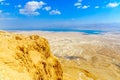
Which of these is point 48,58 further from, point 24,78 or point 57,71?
point 24,78

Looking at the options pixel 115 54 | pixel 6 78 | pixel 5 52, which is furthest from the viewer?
pixel 115 54

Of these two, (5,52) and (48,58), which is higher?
(5,52)

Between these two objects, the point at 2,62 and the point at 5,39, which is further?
the point at 5,39

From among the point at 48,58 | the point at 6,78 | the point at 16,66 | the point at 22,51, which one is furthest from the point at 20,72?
the point at 48,58

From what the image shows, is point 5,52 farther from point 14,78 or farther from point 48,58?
point 48,58

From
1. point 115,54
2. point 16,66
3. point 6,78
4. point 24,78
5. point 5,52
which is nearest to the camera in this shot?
point 6,78

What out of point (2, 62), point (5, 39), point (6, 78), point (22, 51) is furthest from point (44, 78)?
point (6, 78)

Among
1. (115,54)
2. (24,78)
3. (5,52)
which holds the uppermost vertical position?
(5,52)

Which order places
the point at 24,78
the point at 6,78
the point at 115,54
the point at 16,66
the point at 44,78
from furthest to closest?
1. the point at 115,54
2. the point at 44,78
3. the point at 16,66
4. the point at 24,78
5. the point at 6,78

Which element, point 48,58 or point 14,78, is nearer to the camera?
point 14,78
